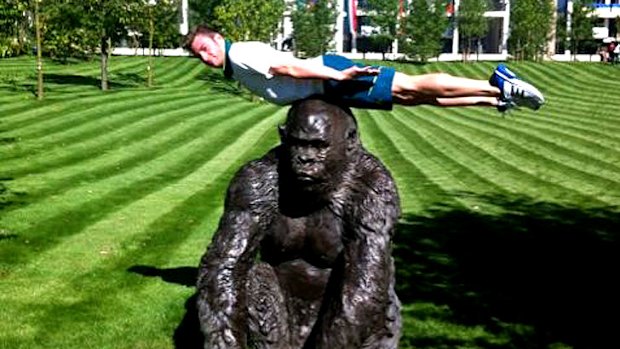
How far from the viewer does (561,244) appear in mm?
13375

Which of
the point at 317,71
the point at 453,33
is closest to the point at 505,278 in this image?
the point at 317,71

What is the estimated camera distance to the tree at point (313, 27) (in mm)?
77688

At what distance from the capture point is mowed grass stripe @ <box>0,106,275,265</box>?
1302cm

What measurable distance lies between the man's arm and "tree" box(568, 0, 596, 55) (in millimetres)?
81266

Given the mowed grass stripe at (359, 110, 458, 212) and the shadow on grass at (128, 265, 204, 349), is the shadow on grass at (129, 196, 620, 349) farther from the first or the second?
the mowed grass stripe at (359, 110, 458, 212)

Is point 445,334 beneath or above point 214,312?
beneath

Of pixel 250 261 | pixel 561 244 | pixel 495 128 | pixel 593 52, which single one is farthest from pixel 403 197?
pixel 593 52

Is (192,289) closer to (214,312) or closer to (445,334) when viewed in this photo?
(445,334)

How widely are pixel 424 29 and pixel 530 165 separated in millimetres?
56092

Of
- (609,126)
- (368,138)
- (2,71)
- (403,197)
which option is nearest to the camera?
(403,197)

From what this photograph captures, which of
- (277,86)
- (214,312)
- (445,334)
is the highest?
(277,86)

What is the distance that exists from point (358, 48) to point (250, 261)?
3778 inches

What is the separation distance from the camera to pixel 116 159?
21.4m

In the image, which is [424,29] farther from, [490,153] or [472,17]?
[490,153]
